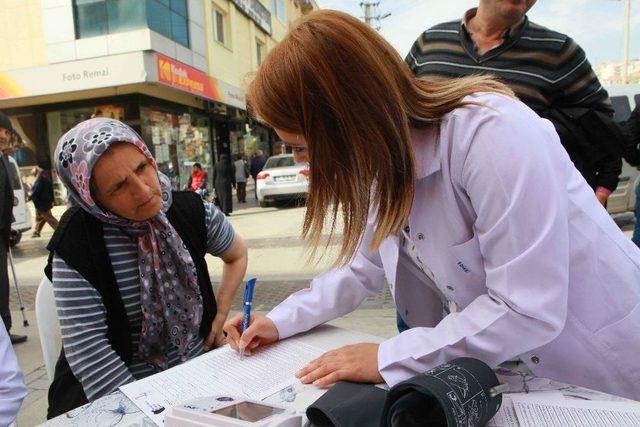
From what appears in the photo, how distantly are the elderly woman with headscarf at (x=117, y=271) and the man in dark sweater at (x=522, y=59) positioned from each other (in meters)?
1.26

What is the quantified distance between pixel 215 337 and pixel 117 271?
0.49 meters

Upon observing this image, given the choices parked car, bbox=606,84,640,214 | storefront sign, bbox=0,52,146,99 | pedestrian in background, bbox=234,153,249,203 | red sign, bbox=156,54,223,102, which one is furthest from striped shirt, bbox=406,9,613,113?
pedestrian in background, bbox=234,153,249,203

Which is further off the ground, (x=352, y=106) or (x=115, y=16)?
(x=115, y=16)

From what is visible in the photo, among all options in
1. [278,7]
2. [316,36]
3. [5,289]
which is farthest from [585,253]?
[278,7]

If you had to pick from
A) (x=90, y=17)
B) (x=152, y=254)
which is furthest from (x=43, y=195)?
(x=152, y=254)

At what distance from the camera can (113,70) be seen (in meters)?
12.0

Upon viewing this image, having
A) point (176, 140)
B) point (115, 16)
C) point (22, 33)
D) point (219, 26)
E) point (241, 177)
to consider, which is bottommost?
point (241, 177)

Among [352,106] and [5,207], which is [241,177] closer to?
[5,207]

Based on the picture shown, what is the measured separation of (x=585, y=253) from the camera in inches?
43.3

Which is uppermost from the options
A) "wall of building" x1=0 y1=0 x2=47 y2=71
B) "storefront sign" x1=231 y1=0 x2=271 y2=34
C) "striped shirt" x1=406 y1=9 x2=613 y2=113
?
"storefront sign" x1=231 y1=0 x2=271 y2=34

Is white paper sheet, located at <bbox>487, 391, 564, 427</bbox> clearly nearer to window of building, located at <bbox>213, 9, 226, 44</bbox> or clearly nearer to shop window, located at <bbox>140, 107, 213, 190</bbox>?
shop window, located at <bbox>140, 107, 213, 190</bbox>

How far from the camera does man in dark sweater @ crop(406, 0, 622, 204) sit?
1970mm

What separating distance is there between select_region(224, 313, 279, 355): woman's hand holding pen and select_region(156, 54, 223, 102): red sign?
1186 centimetres

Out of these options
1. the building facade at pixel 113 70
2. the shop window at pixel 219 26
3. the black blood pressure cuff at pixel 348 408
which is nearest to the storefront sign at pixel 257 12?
the shop window at pixel 219 26
